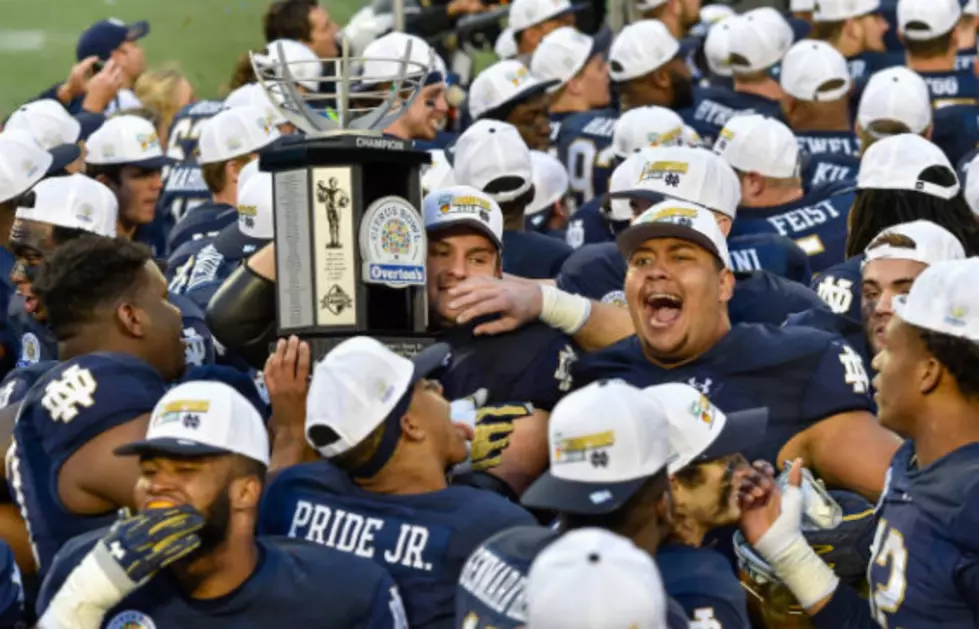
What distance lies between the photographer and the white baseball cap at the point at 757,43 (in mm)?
11812

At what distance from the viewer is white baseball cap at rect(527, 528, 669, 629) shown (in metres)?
3.55

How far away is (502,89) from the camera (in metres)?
10.7

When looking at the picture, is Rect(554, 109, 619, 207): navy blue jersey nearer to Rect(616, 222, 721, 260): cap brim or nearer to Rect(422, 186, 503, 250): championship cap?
Rect(422, 186, 503, 250): championship cap

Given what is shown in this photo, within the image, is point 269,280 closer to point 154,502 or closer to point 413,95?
point 413,95

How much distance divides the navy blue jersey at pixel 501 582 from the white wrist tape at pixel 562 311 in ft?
5.90

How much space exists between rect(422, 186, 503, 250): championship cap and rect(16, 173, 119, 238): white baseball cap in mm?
1875

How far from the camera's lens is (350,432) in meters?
5.10

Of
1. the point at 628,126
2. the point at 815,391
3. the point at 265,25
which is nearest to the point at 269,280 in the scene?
the point at 815,391

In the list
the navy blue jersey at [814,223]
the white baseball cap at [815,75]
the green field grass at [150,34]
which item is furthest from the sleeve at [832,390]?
the green field grass at [150,34]

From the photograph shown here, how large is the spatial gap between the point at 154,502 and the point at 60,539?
89cm

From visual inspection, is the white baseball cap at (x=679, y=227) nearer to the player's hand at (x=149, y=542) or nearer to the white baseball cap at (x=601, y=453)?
the white baseball cap at (x=601, y=453)

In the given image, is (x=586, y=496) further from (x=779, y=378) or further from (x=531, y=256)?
(x=531, y=256)

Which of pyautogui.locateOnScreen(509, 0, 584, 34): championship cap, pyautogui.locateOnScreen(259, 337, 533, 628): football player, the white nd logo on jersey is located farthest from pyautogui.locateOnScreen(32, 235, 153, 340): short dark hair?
pyautogui.locateOnScreen(509, 0, 584, 34): championship cap

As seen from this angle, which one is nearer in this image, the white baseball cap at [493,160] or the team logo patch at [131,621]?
the team logo patch at [131,621]
